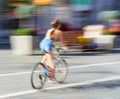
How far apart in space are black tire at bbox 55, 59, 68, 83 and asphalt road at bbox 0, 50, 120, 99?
0.16 meters

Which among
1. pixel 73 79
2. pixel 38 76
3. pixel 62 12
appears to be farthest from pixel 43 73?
pixel 62 12

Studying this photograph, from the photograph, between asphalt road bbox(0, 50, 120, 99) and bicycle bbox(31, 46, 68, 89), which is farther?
bicycle bbox(31, 46, 68, 89)

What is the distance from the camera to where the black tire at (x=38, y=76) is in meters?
11.8

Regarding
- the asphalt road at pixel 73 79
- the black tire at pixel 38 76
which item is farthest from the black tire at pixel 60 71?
the black tire at pixel 38 76

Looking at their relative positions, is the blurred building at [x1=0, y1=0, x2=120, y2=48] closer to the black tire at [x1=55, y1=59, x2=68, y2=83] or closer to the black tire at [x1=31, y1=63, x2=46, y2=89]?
the black tire at [x1=55, y1=59, x2=68, y2=83]

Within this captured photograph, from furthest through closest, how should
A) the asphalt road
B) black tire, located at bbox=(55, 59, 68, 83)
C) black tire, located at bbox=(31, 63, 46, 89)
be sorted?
black tire, located at bbox=(55, 59, 68, 83)
black tire, located at bbox=(31, 63, 46, 89)
the asphalt road

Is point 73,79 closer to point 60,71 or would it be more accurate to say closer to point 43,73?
point 60,71

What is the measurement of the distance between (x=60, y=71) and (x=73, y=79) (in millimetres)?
699

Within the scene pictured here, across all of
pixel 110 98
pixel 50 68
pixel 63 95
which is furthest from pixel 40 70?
pixel 110 98

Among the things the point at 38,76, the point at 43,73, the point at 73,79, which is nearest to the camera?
the point at 38,76

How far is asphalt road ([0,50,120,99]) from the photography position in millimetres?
11133

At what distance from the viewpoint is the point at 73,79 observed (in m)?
13.1

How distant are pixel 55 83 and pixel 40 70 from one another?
0.75 metres

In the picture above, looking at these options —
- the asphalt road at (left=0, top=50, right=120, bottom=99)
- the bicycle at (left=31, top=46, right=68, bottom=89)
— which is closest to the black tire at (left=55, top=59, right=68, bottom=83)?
the bicycle at (left=31, top=46, right=68, bottom=89)
